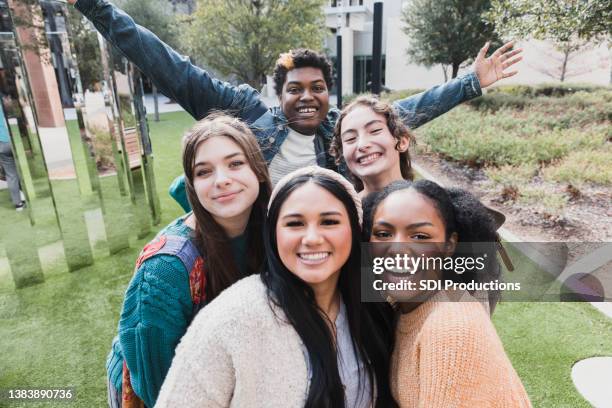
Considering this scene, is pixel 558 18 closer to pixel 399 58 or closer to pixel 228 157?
pixel 228 157

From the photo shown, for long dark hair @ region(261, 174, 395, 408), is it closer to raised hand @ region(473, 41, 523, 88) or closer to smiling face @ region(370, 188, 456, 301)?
smiling face @ region(370, 188, 456, 301)

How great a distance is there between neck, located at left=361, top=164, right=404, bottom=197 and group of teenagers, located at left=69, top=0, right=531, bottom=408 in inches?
21.2

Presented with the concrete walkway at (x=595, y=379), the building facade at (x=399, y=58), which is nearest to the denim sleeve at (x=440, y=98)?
the concrete walkway at (x=595, y=379)

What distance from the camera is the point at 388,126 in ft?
7.35

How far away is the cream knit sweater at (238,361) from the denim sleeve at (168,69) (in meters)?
1.40

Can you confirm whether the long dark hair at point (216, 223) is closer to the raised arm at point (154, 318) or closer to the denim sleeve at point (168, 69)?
the raised arm at point (154, 318)

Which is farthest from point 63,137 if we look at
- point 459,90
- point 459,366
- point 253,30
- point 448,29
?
point 448,29

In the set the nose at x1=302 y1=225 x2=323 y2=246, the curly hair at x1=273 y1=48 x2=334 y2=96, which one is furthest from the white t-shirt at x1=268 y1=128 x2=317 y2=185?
the nose at x1=302 y1=225 x2=323 y2=246

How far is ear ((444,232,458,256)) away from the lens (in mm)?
1515

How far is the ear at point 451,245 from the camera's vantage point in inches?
59.7

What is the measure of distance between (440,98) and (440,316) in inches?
81.5

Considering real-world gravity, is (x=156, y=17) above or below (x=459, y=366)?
above

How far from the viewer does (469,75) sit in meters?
2.92

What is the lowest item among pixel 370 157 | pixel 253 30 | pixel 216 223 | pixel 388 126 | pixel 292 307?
pixel 292 307
